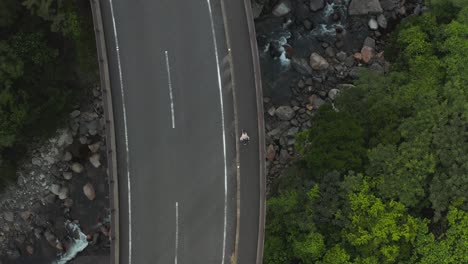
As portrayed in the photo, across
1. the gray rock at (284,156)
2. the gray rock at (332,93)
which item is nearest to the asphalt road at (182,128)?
the gray rock at (284,156)

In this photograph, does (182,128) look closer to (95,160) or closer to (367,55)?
(95,160)

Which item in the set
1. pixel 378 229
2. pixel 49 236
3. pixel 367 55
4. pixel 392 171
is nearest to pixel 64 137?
pixel 49 236

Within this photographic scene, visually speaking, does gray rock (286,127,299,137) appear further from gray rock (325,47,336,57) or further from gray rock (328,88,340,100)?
gray rock (325,47,336,57)

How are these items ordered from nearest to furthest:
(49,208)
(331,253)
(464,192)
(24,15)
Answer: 1. (464,192)
2. (331,253)
3. (24,15)
4. (49,208)

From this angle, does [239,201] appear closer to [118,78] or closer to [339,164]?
[339,164]

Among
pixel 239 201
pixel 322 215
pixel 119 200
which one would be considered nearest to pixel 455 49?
pixel 322 215
